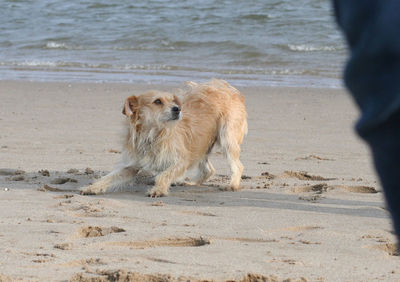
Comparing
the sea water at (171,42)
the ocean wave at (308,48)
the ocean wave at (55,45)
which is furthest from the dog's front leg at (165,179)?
the ocean wave at (55,45)

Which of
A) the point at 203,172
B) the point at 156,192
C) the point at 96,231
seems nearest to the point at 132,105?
the point at 156,192

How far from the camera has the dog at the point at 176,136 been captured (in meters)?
5.66

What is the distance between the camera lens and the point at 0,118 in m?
8.62

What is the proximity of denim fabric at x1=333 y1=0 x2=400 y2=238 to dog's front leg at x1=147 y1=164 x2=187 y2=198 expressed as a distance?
4716mm

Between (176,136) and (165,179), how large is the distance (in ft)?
1.54

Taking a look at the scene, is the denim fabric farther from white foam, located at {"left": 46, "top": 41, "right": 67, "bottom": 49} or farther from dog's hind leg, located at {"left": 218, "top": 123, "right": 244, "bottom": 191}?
white foam, located at {"left": 46, "top": 41, "right": 67, "bottom": 49}

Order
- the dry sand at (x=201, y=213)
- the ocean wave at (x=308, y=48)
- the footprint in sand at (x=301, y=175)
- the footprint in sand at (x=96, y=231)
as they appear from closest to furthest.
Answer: the dry sand at (x=201, y=213)
the footprint in sand at (x=96, y=231)
the footprint in sand at (x=301, y=175)
the ocean wave at (x=308, y=48)

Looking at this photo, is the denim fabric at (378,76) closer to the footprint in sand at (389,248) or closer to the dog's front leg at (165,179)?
the footprint in sand at (389,248)

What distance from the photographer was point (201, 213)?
15.5 feet

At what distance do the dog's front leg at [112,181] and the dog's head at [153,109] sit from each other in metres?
0.42

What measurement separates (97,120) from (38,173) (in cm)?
274

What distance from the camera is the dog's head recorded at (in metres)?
5.65

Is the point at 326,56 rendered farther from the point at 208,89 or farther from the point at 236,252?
the point at 236,252

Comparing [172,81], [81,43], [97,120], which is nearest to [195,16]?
[81,43]
